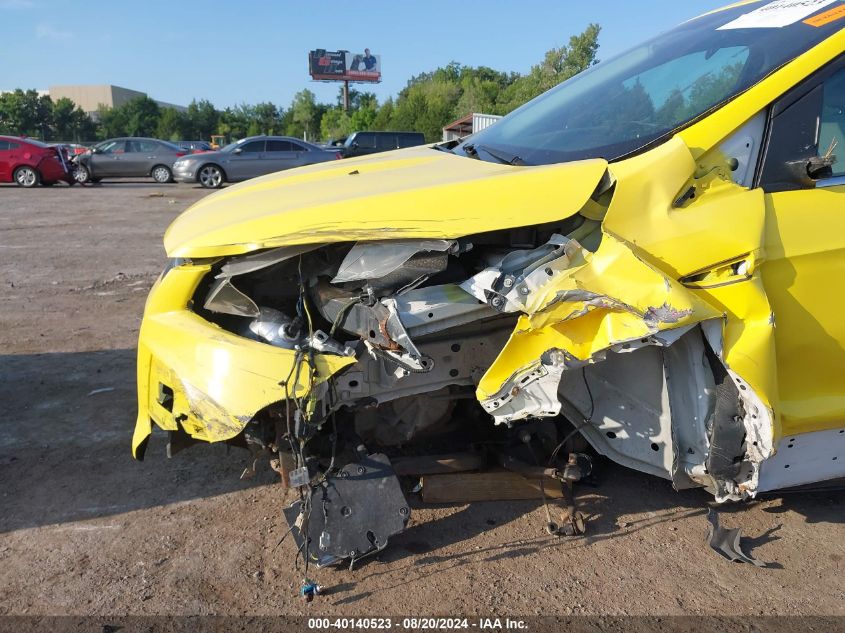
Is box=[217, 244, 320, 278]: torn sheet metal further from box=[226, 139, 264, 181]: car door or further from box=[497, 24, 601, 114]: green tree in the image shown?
box=[497, 24, 601, 114]: green tree

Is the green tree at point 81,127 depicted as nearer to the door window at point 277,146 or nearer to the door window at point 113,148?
the door window at point 113,148

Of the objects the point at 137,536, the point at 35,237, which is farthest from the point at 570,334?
the point at 35,237

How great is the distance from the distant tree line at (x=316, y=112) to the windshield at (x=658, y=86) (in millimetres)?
34140

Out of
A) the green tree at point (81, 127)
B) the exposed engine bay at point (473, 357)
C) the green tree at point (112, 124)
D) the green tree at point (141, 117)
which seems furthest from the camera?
the green tree at point (141, 117)

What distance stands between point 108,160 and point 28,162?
8.06 ft

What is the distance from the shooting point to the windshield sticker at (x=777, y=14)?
2.49m

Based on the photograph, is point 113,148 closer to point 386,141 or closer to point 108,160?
point 108,160

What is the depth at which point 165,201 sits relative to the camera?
14188 millimetres

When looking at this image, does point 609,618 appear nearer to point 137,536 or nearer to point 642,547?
point 642,547

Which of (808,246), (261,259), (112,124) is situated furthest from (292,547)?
(112,124)

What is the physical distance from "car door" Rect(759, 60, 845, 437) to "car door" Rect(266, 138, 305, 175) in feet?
52.7

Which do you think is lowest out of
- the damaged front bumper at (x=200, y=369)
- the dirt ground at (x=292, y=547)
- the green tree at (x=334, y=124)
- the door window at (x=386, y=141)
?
the dirt ground at (x=292, y=547)

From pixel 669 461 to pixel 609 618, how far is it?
622 mm

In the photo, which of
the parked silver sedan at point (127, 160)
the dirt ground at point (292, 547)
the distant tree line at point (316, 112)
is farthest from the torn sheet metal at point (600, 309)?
the distant tree line at point (316, 112)
